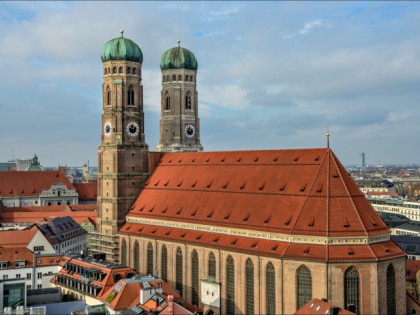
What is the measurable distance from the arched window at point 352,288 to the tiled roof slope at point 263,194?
4660 millimetres

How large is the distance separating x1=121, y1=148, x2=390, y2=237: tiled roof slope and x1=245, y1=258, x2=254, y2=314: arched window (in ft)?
17.1

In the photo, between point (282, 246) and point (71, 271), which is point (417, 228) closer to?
point (282, 246)

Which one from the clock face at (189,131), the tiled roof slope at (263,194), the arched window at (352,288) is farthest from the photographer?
Result: the clock face at (189,131)

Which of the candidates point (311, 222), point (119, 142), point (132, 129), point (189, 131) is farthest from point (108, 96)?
point (311, 222)

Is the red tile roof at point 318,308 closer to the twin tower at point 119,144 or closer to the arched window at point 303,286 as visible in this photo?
the arched window at point 303,286

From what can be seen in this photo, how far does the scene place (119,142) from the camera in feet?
352

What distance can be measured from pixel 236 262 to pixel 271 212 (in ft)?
27.7

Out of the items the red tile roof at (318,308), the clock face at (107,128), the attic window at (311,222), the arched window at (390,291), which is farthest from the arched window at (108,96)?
the arched window at (390,291)

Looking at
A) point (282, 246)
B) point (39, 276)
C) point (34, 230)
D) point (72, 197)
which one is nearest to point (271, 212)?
point (282, 246)

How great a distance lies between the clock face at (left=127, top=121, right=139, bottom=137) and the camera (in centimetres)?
10857

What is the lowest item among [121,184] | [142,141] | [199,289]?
[199,289]

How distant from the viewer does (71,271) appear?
291 feet

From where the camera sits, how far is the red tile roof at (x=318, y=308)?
61.7m

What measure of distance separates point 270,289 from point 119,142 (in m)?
45.8
